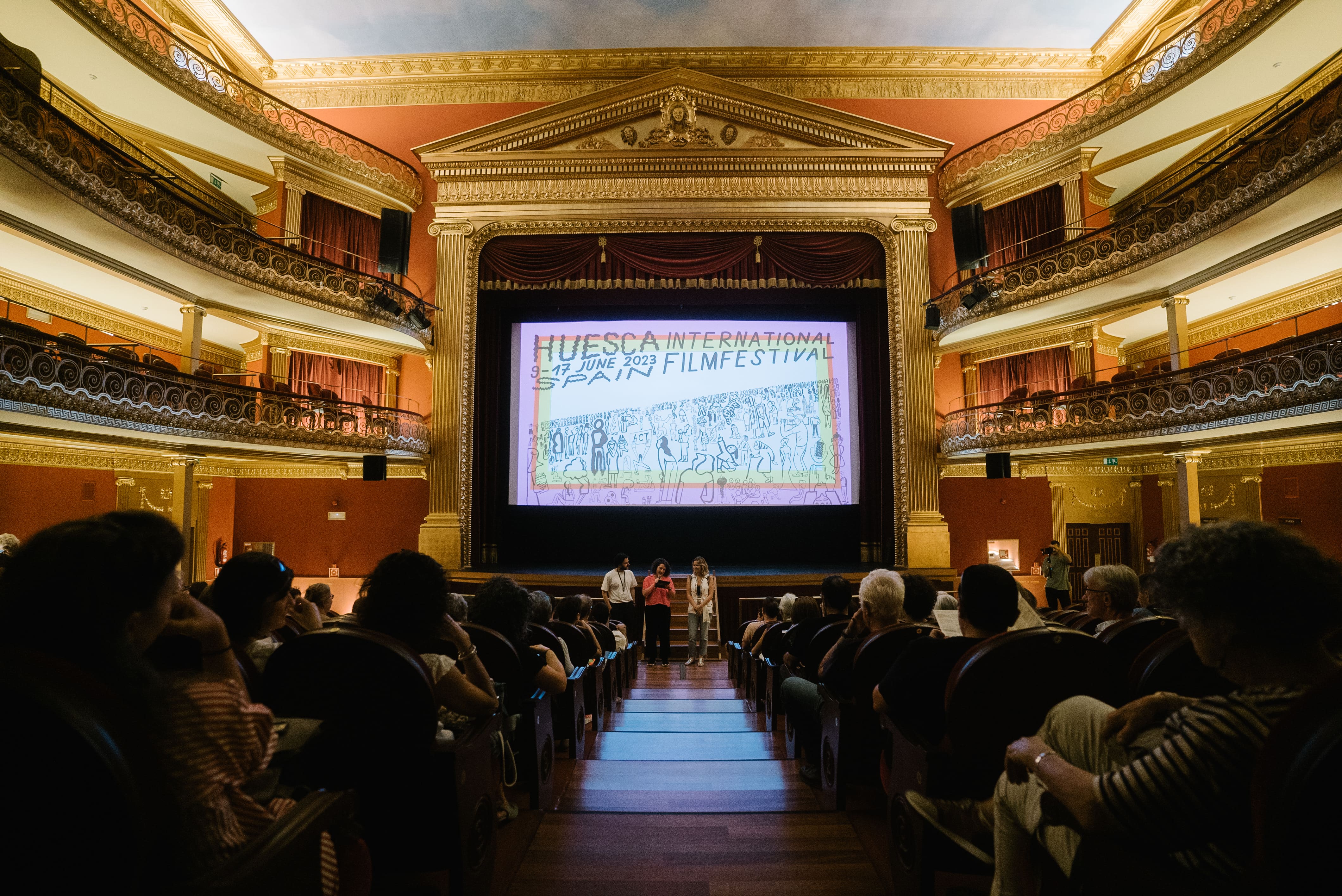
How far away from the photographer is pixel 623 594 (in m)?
8.63

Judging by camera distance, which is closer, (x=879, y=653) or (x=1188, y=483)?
(x=879, y=653)

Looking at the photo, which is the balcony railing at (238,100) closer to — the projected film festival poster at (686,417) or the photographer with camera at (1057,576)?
the projected film festival poster at (686,417)

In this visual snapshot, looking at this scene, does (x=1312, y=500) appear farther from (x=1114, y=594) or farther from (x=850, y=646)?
(x=850, y=646)

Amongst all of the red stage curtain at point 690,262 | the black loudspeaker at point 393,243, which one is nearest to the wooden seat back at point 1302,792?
the red stage curtain at point 690,262

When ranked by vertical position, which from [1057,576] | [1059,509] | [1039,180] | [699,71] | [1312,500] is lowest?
[1057,576]

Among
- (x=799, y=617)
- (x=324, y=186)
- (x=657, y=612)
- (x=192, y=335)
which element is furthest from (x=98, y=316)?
(x=799, y=617)

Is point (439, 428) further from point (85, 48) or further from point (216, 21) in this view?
point (216, 21)

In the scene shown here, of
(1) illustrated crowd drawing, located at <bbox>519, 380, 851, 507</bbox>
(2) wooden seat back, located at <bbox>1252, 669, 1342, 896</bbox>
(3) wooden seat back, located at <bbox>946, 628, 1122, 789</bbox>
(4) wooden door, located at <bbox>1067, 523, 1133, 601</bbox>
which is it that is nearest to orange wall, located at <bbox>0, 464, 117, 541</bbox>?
(1) illustrated crowd drawing, located at <bbox>519, 380, 851, 507</bbox>

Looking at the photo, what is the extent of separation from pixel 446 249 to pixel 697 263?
4.87m

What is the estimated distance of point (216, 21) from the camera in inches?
494

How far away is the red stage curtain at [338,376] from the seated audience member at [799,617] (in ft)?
35.8

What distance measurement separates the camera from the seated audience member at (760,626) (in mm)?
5453

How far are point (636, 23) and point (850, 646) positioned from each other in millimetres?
13887

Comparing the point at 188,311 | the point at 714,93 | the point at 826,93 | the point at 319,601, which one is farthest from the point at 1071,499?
the point at 188,311
